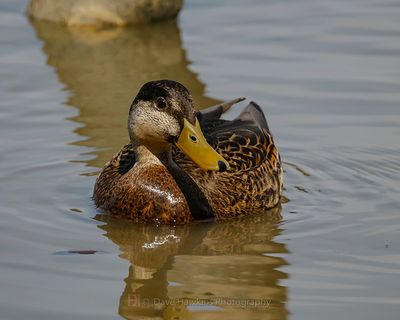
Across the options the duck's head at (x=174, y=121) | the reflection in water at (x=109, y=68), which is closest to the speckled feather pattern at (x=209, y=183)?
the duck's head at (x=174, y=121)

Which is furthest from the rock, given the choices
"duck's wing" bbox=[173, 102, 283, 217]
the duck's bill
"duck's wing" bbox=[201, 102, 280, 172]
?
the duck's bill

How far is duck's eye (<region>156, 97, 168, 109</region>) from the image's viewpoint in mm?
8766

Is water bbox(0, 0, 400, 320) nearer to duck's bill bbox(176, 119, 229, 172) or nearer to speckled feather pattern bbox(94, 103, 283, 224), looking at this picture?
speckled feather pattern bbox(94, 103, 283, 224)

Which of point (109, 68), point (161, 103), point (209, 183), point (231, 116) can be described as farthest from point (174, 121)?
point (109, 68)

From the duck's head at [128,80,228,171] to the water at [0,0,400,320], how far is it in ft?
2.13

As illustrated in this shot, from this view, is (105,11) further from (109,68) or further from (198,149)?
(198,149)

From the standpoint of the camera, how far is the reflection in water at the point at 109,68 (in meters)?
11.4

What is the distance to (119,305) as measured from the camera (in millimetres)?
7336

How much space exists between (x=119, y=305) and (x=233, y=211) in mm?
2204

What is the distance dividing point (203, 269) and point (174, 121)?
3.85 ft

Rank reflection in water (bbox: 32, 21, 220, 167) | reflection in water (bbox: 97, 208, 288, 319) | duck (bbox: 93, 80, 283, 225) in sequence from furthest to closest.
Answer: reflection in water (bbox: 32, 21, 220, 167), duck (bbox: 93, 80, 283, 225), reflection in water (bbox: 97, 208, 288, 319)

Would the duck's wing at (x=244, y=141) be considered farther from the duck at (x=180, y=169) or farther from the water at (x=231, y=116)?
the water at (x=231, y=116)

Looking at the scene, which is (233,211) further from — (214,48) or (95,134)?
(214,48)

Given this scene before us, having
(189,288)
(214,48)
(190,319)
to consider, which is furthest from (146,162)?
(214,48)
